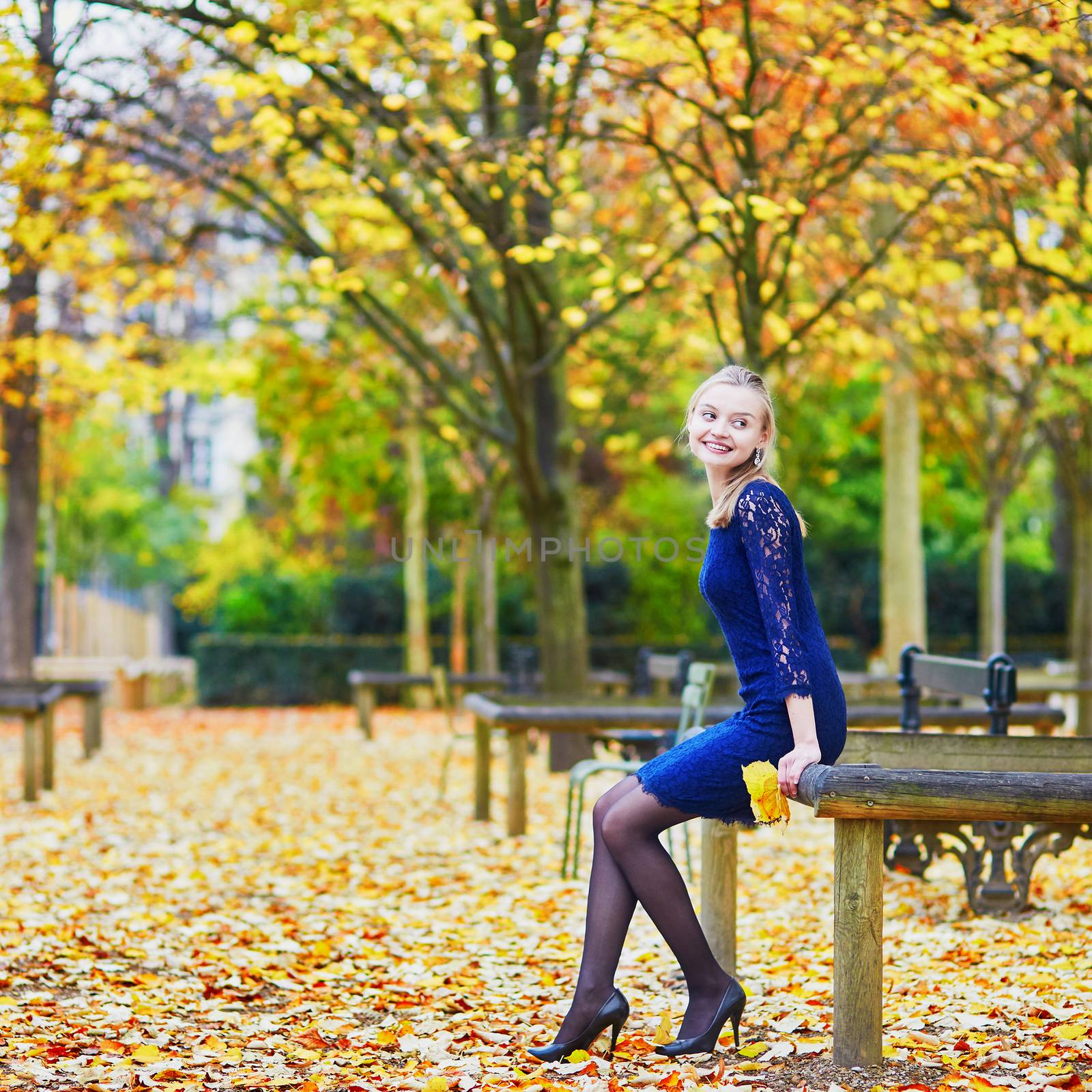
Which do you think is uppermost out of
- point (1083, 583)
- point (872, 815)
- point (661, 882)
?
point (1083, 583)

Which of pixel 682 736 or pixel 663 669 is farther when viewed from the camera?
pixel 663 669

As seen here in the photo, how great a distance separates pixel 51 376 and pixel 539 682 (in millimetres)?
6209

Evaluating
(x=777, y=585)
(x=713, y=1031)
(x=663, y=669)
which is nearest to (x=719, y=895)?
(x=713, y=1031)

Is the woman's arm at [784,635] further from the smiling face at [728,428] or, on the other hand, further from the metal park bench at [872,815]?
the smiling face at [728,428]

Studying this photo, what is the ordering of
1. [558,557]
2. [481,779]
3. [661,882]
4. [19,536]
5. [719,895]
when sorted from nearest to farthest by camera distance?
[661,882] → [719,895] → [481,779] → [558,557] → [19,536]

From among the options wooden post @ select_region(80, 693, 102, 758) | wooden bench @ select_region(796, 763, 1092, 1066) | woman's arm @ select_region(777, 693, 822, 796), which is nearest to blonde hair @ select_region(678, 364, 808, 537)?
woman's arm @ select_region(777, 693, 822, 796)

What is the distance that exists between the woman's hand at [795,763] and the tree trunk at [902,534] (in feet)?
33.3

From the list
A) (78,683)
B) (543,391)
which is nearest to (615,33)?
(543,391)

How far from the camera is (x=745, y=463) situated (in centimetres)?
A: 405

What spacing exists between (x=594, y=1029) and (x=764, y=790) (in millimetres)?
857

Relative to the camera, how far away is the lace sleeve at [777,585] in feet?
12.3

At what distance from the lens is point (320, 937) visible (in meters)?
5.99

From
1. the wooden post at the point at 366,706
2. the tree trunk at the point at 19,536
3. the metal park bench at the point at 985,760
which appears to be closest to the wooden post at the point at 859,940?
the metal park bench at the point at 985,760

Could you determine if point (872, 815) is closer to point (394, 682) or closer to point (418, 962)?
point (418, 962)
